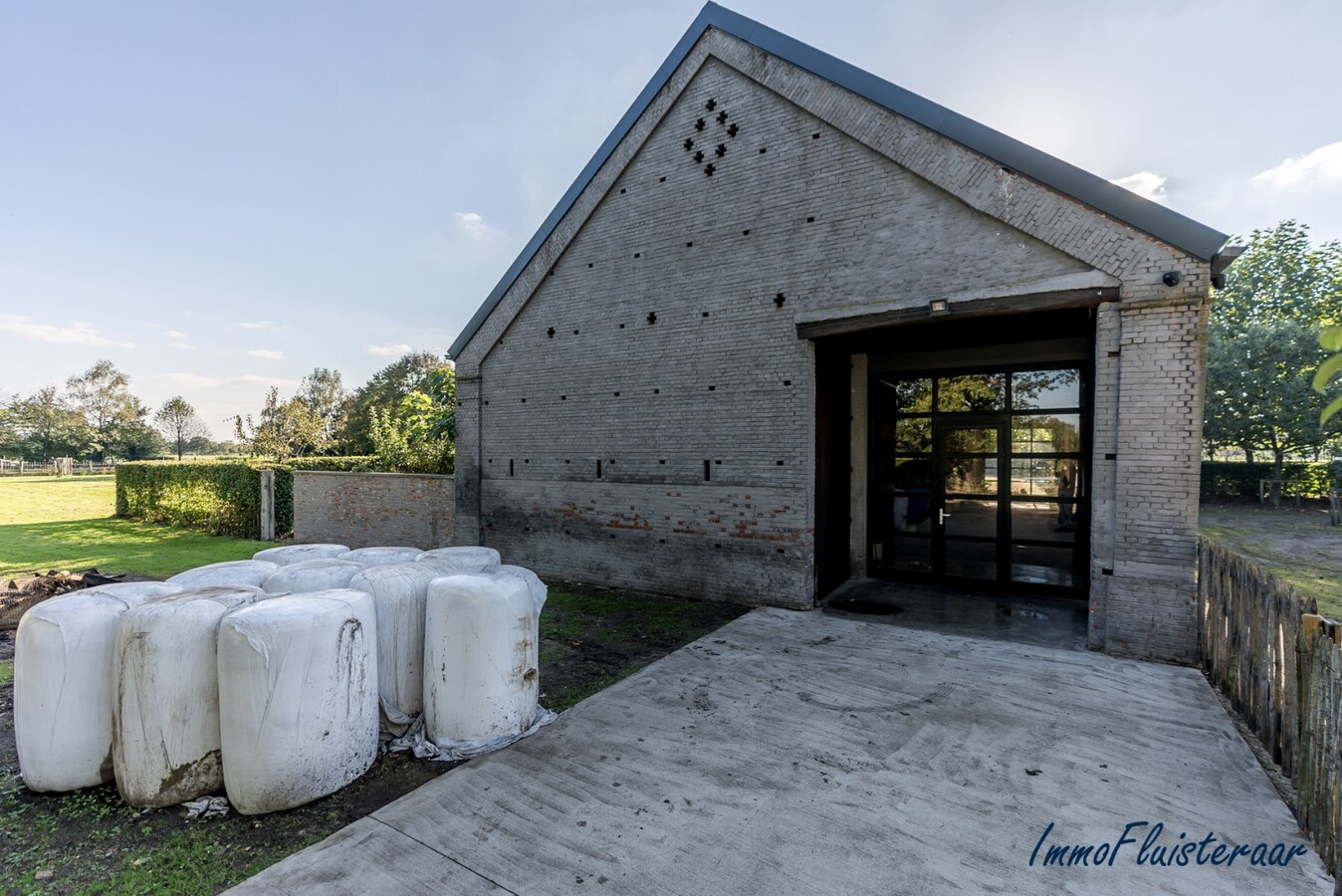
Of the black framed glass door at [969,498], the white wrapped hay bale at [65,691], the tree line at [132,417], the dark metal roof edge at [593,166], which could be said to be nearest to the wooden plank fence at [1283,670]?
the black framed glass door at [969,498]

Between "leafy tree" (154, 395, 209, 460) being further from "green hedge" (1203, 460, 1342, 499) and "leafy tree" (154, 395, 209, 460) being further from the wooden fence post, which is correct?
"green hedge" (1203, 460, 1342, 499)

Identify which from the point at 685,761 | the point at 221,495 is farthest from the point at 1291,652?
the point at 221,495

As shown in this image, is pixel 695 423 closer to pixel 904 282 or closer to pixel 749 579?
pixel 749 579

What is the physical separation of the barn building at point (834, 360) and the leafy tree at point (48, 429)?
189 feet

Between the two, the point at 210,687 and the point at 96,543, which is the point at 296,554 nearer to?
the point at 210,687

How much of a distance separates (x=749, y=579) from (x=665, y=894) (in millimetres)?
5271

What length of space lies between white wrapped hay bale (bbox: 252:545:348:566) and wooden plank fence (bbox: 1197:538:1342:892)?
676cm

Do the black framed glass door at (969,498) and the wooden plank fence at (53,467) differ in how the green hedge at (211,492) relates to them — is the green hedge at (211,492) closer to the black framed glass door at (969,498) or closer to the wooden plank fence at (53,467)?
the black framed glass door at (969,498)

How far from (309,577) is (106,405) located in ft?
213

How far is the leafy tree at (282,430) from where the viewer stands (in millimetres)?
21656

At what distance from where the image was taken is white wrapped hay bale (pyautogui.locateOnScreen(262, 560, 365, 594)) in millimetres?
4410

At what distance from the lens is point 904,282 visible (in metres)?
7.05

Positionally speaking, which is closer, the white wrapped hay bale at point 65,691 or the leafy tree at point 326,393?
the white wrapped hay bale at point 65,691

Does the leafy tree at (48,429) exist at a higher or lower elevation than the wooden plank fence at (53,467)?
higher
